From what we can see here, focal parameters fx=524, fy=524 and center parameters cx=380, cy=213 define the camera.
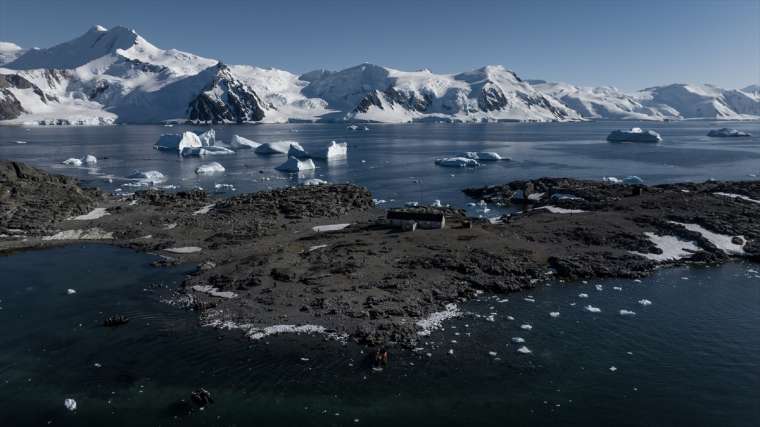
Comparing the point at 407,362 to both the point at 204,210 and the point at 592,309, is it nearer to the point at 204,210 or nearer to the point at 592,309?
the point at 592,309

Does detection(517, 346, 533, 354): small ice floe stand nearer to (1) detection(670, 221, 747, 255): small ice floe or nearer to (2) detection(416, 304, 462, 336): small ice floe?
(2) detection(416, 304, 462, 336): small ice floe

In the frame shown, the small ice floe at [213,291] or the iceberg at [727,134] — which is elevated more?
the iceberg at [727,134]

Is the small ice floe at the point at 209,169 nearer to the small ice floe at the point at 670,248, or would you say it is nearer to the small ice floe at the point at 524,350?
the small ice floe at the point at 670,248

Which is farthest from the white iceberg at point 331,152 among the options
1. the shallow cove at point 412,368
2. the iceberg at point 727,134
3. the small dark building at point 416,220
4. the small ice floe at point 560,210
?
the iceberg at point 727,134

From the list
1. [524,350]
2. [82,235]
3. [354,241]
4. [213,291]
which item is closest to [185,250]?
[213,291]

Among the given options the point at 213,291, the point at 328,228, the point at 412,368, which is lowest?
the point at 412,368

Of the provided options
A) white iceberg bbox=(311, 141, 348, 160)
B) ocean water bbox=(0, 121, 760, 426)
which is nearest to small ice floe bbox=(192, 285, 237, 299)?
ocean water bbox=(0, 121, 760, 426)
